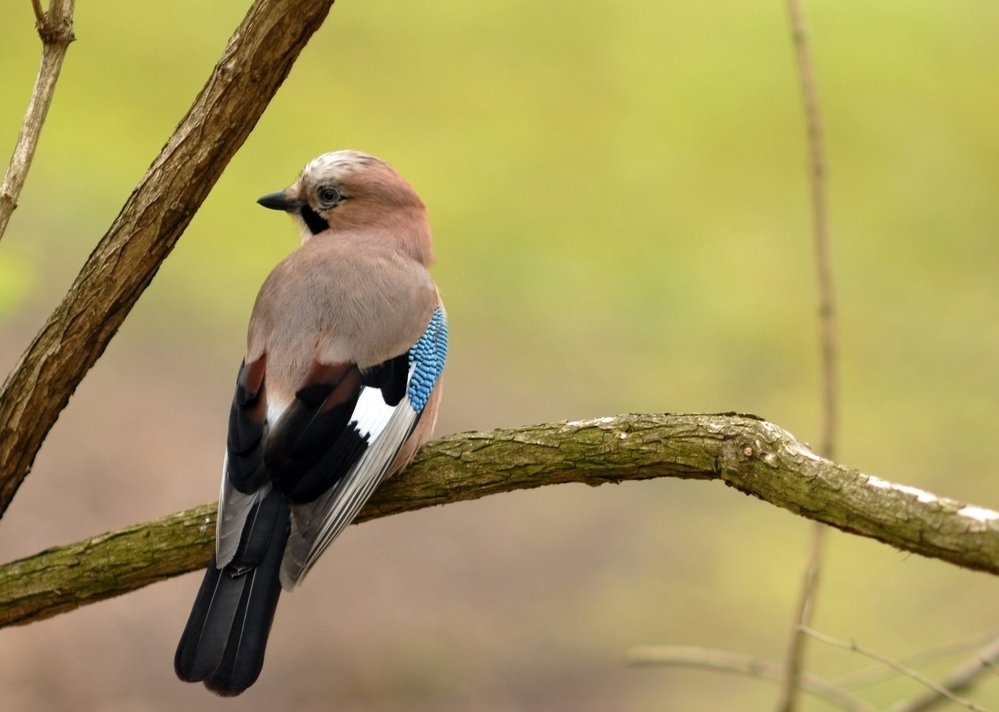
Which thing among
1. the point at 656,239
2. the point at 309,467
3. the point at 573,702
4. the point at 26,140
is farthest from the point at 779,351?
the point at 26,140

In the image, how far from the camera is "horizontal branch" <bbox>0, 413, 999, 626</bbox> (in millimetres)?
2768

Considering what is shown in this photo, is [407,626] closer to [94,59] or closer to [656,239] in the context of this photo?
[656,239]

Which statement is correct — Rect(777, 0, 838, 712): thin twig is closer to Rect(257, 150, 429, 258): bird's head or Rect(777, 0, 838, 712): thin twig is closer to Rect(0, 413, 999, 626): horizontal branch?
Rect(0, 413, 999, 626): horizontal branch

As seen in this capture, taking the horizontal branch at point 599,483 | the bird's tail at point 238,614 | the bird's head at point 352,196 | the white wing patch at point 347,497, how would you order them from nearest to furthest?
the horizontal branch at point 599,483 < the bird's tail at point 238,614 < the white wing patch at point 347,497 < the bird's head at point 352,196

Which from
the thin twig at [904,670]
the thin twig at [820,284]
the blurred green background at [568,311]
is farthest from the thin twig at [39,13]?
the blurred green background at [568,311]

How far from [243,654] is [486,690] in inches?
148

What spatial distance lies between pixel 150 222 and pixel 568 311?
22.5 feet

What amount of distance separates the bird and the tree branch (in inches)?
22.9

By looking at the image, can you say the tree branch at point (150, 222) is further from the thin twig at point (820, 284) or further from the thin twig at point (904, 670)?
the thin twig at point (904, 670)

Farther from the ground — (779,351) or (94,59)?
(94,59)

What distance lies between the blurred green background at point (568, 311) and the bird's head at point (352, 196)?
2.84 m

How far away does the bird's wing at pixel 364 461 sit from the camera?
381 centimetres

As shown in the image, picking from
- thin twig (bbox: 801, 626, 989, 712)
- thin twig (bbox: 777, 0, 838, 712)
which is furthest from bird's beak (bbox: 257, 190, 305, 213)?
thin twig (bbox: 801, 626, 989, 712)

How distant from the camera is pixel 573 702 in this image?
720cm
